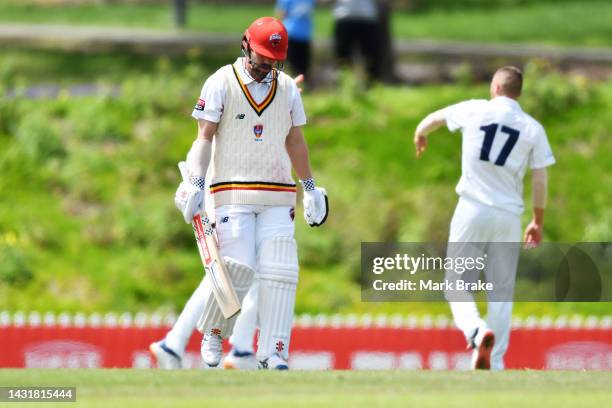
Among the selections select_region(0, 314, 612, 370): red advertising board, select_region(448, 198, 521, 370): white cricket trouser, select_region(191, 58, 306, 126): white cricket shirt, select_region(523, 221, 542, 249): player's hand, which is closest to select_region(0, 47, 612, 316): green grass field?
select_region(0, 314, 612, 370): red advertising board

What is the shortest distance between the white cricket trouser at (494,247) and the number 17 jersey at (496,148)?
85 mm

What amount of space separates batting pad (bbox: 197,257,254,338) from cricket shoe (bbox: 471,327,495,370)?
5.18 feet

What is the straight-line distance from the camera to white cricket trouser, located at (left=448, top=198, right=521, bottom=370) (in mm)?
10031

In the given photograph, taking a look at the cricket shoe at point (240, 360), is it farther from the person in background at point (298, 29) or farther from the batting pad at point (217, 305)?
the person in background at point (298, 29)

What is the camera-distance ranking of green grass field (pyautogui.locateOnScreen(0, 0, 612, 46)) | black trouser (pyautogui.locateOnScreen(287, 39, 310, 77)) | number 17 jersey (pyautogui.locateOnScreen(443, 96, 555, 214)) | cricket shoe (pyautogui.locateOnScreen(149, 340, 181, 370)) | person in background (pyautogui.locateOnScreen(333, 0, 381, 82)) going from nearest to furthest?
1. cricket shoe (pyautogui.locateOnScreen(149, 340, 181, 370))
2. number 17 jersey (pyautogui.locateOnScreen(443, 96, 555, 214))
3. black trouser (pyautogui.locateOnScreen(287, 39, 310, 77))
4. person in background (pyautogui.locateOnScreen(333, 0, 381, 82))
5. green grass field (pyautogui.locateOnScreen(0, 0, 612, 46))

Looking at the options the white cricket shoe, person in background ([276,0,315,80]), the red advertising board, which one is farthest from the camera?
person in background ([276,0,315,80])

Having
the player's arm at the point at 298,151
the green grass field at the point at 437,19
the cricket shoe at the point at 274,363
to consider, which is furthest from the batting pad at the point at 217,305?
the green grass field at the point at 437,19

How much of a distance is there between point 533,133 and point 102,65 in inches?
475

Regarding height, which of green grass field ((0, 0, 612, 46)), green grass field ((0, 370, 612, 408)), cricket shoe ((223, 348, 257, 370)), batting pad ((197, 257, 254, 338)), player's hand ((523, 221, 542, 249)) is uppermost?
green grass field ((0, 0, 612, 46))

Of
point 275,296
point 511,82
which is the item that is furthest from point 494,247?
point 275,296

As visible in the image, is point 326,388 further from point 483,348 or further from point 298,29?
point 298,29

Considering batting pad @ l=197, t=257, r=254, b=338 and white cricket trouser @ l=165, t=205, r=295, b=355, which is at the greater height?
white cricket trouser @ l=165, t=205, r=295, b=355
